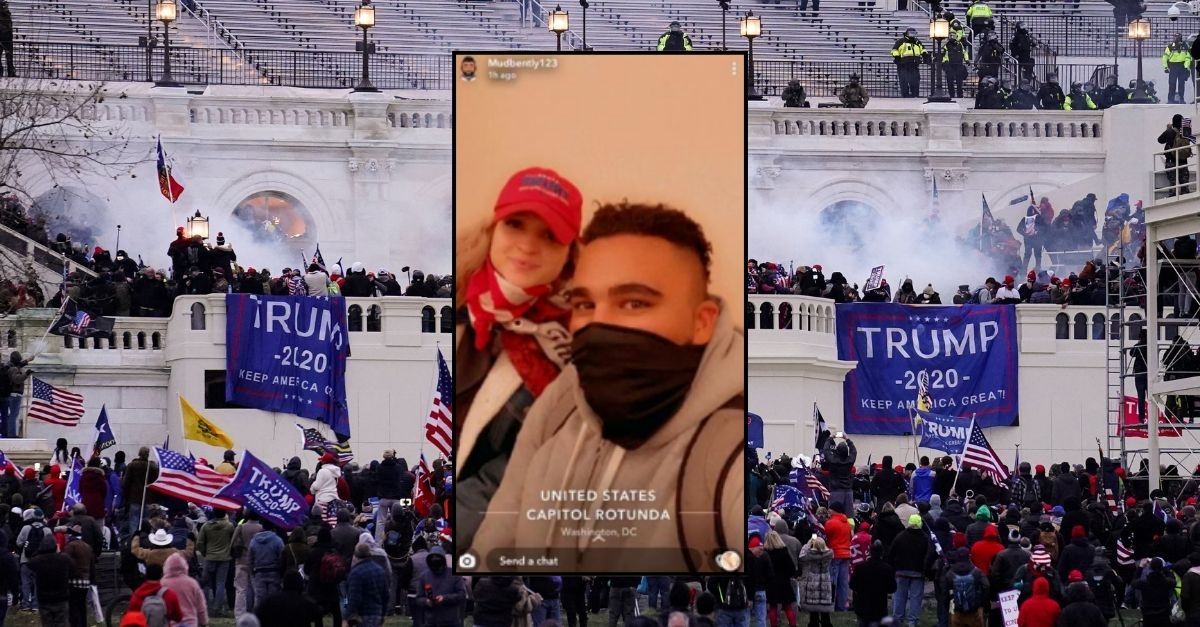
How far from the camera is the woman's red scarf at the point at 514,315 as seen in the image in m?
17.0

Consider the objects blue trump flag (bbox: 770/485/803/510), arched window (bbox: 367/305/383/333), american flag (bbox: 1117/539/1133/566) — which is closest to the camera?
american flag (bbox: 1117/539/1133/566)

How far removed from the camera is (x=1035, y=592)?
25.8 metres

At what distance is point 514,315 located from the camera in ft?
55.9

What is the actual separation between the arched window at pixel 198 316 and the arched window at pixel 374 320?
2.49 metres

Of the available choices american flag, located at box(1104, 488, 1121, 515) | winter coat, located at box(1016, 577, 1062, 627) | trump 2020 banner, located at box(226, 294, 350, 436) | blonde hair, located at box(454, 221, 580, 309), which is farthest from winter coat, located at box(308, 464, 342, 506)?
blonde hair, located at box(454, 221, 580, 309)

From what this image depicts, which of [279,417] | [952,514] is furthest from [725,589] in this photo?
[279,417]

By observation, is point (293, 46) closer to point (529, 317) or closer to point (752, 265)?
point (752, 265)

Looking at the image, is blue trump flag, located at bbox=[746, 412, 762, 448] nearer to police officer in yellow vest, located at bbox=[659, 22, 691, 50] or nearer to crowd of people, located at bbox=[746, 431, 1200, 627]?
crowd of people, located at bbox=[746, 431, 1200, 627]

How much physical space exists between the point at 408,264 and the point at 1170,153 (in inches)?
671

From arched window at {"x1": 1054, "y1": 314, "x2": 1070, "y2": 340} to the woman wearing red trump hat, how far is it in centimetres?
2965

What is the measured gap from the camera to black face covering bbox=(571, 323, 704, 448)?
55.4 feet

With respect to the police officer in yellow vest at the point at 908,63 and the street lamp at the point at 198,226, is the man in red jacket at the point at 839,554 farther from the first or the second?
the police officer in yellow vest at the point at 908,63

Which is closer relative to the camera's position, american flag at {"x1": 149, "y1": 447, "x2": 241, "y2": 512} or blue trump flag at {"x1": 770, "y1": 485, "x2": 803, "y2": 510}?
american flag at {"x1": 149, "y1": 447, "x2": 241, "y2": 512}

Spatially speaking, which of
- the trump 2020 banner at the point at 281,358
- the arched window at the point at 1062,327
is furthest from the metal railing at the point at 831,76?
the trump 2020 banner at the point at 281,358
